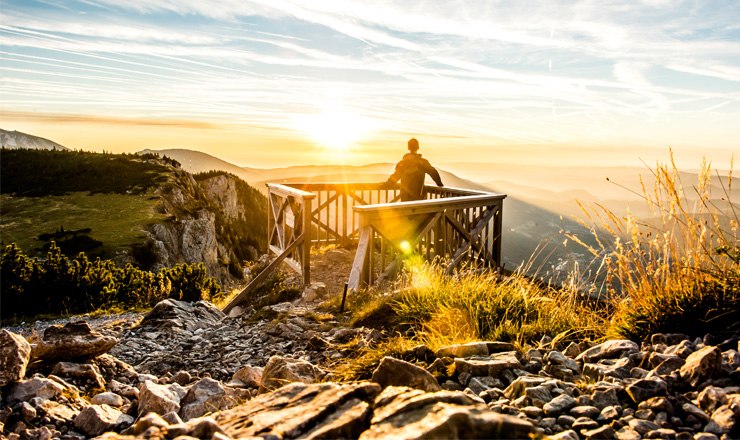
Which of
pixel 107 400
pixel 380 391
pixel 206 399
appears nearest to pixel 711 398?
pixel 380 391

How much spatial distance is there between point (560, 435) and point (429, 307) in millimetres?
3456

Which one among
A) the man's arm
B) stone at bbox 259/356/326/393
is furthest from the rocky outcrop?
stone at bbox 259/356/326/393

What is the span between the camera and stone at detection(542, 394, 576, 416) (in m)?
3.46

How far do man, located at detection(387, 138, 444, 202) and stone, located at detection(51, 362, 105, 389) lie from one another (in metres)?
8.59

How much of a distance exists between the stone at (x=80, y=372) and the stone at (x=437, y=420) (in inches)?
163

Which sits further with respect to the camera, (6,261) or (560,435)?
(6,261)

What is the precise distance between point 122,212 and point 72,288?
24981mm

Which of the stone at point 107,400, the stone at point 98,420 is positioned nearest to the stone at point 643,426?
the stone at point 98,420

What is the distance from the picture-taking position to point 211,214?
151 ft

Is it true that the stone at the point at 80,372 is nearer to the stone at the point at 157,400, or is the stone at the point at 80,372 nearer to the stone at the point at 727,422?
the stone at the point at 157,400

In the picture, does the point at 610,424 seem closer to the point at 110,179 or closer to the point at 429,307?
the point at 429,307

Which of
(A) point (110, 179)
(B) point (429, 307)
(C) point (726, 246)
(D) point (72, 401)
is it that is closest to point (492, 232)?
(B) point (429, 307)

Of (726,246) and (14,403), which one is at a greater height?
(726,246)

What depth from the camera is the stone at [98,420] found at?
4.63 metres
